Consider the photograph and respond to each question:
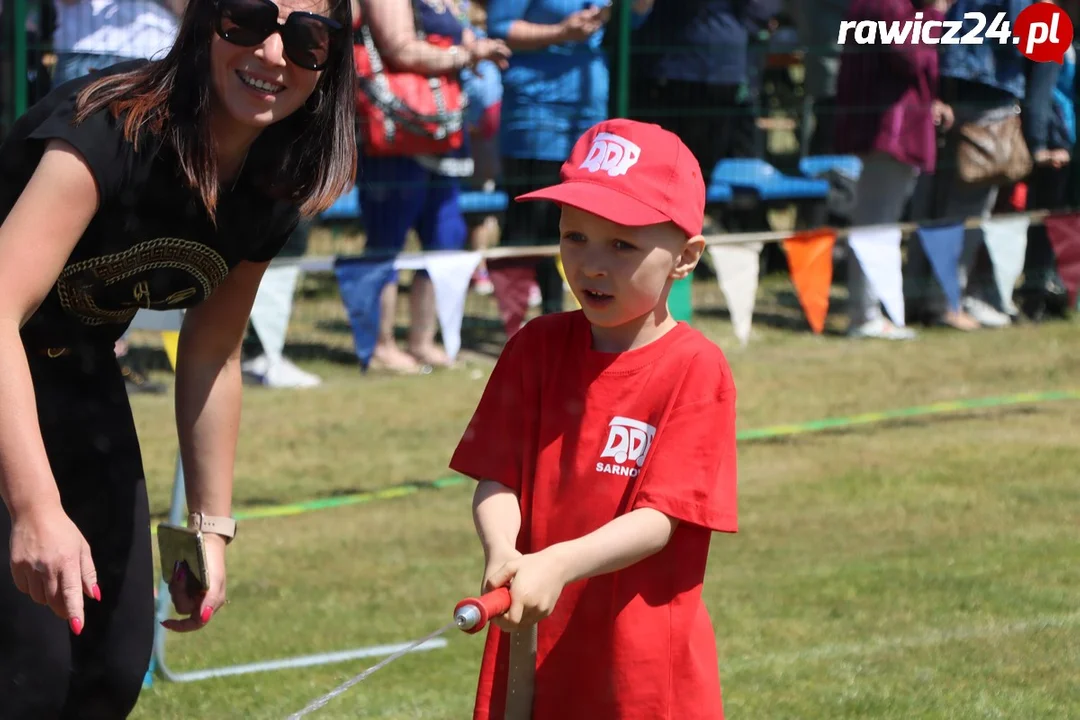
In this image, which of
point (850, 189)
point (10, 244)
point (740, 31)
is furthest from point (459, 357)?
Result: point (10, 244)

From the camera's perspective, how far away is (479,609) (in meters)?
2.65

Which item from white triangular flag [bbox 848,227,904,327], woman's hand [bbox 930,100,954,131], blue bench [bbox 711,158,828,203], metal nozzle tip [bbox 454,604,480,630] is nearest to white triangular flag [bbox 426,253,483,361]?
white triangular flag [bbox 848,227,904,327]

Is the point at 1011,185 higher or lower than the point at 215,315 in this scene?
lower

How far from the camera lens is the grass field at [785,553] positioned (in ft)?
15.9

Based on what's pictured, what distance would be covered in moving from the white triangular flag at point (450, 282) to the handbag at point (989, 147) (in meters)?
3.80

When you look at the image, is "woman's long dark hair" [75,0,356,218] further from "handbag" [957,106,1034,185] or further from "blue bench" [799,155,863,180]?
"blue bench" [799,155,863,180]

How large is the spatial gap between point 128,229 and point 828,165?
9580mm

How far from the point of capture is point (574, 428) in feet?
10.1

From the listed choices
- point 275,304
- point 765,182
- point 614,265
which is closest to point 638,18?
point 765,182

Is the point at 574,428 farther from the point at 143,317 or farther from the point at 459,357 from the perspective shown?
the point at 459,357

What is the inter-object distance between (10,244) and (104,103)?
0.33 meters

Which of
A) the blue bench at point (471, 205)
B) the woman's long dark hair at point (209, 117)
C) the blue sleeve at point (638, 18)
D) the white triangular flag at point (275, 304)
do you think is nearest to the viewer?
the woman's long dark hair at point (209, 117)

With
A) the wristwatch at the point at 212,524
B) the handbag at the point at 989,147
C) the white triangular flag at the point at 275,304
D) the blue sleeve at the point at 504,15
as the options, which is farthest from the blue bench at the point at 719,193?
the wristwatch at the point at 212,524

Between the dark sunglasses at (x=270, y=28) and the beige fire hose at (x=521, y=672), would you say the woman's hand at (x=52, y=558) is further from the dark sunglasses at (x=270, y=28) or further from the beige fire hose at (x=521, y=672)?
the dark sunglasses at (x=270, y=28)
